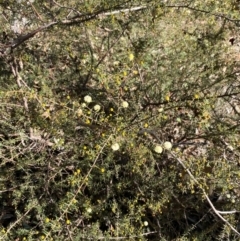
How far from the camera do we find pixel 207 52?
3.25 m

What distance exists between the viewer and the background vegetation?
2.41 metres

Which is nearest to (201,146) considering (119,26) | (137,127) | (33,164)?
(137,127)

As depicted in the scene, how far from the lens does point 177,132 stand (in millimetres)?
3066

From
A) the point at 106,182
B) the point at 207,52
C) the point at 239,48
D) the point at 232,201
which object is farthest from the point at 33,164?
the point at 239,48

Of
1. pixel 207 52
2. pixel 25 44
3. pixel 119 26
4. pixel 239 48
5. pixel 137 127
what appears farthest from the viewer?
pixel 239 48

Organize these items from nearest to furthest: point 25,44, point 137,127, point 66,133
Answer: point 137,127 < point 66,133 < point 25,44

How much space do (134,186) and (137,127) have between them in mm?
536

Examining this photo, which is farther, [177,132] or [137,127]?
[177,132]

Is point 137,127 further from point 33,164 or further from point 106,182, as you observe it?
point 33,164

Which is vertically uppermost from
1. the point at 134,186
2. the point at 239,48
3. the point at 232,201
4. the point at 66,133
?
the point at 239,48

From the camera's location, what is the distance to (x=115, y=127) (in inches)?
89.0

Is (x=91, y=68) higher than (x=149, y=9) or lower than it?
lower

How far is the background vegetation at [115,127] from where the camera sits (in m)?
2.41

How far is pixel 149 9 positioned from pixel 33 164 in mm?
1272
